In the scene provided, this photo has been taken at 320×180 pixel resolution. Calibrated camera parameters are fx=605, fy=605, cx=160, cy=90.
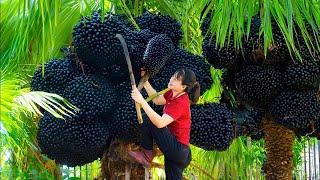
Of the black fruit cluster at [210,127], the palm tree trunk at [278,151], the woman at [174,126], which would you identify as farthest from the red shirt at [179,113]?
the palm tree trunk at [278,151]

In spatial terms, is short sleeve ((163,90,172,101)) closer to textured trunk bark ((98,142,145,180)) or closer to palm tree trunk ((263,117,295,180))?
textured trunk bark ((98,142,145,180))

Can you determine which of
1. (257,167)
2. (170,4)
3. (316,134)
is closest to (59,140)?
(170,4)

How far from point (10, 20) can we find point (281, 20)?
78.1 inches

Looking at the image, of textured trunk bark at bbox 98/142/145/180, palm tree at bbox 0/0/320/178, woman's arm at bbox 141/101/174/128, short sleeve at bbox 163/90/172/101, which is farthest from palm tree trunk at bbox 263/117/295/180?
woman's arm at bbox 141/101/174/128

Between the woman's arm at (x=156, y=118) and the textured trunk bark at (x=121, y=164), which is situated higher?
the woman's arm at (x=156, y=118)

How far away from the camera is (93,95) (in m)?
4.11

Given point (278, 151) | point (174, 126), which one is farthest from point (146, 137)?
point (278, 151)

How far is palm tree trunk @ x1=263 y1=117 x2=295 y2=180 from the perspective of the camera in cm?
480

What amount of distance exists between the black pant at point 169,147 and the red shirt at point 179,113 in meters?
0.05

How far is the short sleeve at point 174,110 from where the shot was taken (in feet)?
11.8

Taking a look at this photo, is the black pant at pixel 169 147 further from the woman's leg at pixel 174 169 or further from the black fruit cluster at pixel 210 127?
the black fruit cluster at pixel 210 127

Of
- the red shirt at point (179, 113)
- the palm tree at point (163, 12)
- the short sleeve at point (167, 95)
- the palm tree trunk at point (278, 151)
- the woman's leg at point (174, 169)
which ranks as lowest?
the palm tree trunk at point (278, 151)

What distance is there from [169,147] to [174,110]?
232mm

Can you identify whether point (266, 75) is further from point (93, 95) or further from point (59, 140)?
point (59, 140)
